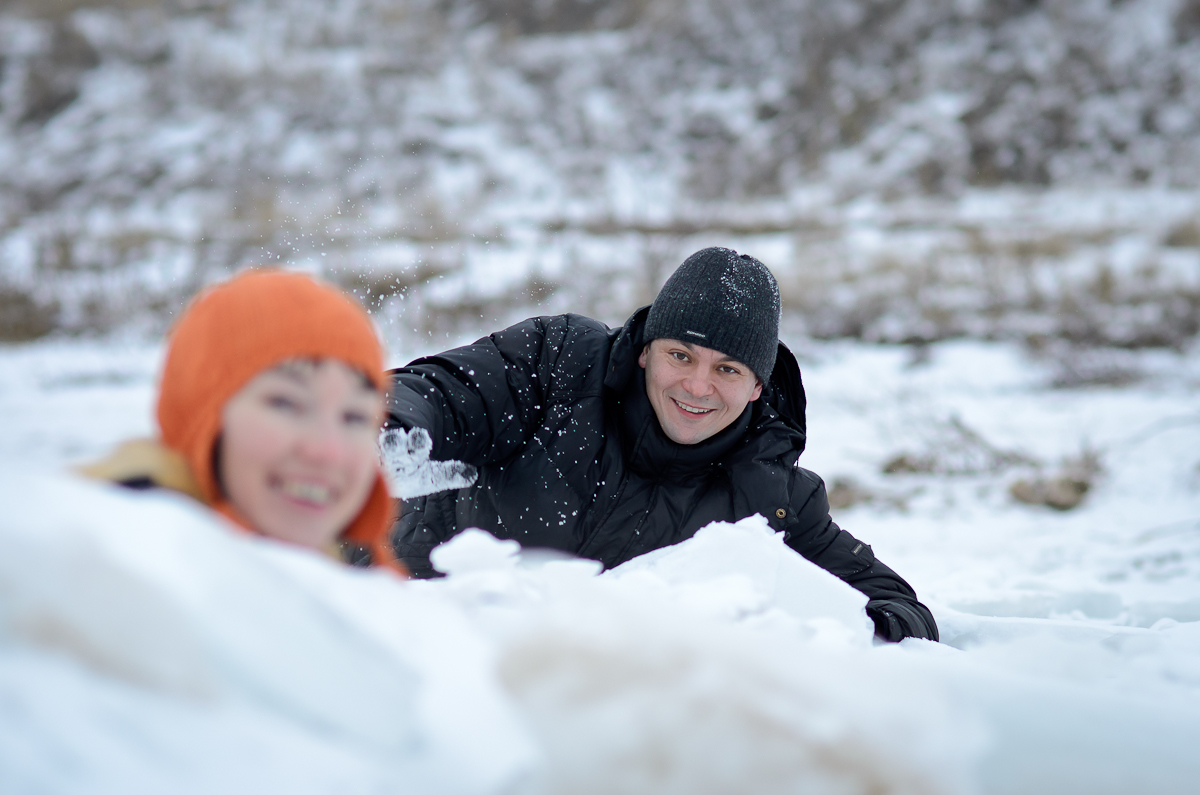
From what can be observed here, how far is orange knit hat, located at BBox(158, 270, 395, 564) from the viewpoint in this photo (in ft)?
3.32

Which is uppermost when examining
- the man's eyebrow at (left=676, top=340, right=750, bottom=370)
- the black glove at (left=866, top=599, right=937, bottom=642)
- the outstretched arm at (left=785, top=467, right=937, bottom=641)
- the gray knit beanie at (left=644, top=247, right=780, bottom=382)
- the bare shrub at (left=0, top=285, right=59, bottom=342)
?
the bare shrub at (left=0, top=285, right=59, bottom=342)

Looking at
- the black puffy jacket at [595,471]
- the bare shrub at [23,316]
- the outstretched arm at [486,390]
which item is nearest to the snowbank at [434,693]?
the outstretched arm at [486,390]

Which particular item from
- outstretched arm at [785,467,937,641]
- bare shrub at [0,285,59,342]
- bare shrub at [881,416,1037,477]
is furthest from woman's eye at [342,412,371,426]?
bare shrub at [0,285,59,342]

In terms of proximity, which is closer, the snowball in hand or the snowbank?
the snowbank

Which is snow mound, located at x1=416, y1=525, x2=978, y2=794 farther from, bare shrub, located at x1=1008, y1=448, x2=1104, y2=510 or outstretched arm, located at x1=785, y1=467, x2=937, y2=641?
bare shrub, located at x1=1008, y1=448, x2=1104, y2=510

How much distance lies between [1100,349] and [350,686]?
7283 millimetres

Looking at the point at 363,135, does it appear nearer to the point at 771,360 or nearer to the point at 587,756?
the point at 771,360

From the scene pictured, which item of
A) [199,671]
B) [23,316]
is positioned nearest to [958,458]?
[199,671]

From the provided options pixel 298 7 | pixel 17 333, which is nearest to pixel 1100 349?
pixel 17 333

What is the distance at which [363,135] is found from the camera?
15.8 m

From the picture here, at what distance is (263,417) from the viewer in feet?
3.27

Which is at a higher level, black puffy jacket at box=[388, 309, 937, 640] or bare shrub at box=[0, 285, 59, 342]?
bare shrub at box=[0, 285, 59, 342]

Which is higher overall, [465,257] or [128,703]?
[465,257]

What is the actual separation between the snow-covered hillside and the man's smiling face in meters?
5.39
